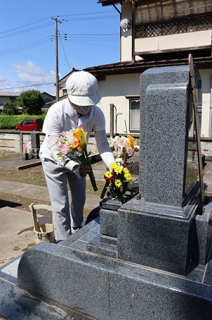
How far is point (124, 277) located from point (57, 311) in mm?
677

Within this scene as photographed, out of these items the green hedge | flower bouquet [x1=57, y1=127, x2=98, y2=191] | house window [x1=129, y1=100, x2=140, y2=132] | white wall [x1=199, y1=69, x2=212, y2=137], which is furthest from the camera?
the green hedge

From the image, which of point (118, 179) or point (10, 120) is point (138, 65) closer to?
point (118, 179)

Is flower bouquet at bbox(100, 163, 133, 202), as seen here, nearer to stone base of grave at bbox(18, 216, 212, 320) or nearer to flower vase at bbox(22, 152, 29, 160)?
stone base of grave at bbox(18, 216, 212, 320)

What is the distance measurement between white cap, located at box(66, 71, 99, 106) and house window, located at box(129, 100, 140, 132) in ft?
31.5

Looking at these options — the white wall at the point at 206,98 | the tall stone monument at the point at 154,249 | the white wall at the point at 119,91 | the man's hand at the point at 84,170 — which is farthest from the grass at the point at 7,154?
the tall stone monument at the point at 154,249

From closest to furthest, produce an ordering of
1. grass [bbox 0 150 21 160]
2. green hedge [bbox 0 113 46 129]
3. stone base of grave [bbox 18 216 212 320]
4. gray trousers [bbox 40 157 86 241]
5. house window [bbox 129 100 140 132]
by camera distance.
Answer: stone base of grave [bbox 18 216 212 320], gray trousers [bbox 40 157 86 241], grass [bbox 0 150 21 160], house window [bbox 129 100 140 132], green hedge [bbox 0 113 46 129]

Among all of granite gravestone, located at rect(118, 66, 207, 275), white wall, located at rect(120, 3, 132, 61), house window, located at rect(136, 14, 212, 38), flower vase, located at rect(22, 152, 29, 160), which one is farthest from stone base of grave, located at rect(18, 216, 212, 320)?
white wall, located at rect(120, 3, 132, 61)

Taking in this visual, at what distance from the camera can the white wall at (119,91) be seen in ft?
38.3

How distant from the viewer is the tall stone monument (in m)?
1.78

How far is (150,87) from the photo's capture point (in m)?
1.98

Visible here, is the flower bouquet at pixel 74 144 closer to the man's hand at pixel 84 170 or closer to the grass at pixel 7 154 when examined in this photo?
the man's hand at pixel 84 170

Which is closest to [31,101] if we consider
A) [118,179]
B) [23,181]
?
[23,181]

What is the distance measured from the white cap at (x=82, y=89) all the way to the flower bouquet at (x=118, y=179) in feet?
2.24

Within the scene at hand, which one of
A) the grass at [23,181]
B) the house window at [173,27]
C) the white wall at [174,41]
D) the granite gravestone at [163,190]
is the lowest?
the grass at [23,181]
